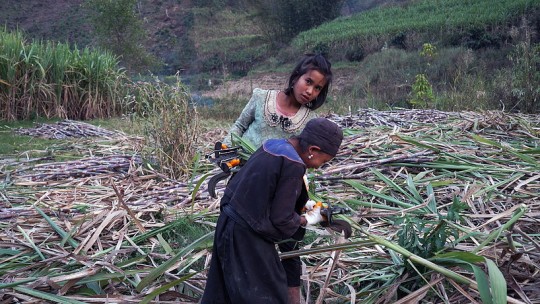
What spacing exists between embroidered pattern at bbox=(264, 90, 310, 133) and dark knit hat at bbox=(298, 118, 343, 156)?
0.89 metres

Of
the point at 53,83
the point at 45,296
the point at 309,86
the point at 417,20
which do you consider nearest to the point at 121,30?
the point at 53,83

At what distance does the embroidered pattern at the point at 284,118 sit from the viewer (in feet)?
10.3

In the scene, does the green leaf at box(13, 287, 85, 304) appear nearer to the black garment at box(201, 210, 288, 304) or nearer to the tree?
the black garment at box(201, 210, 288, 304)

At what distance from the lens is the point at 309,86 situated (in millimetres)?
2949

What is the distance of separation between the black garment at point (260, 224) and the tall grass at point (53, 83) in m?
7.39

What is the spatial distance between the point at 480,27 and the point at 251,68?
12312 mm

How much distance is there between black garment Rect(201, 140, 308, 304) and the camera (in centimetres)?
218

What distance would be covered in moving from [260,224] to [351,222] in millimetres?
670

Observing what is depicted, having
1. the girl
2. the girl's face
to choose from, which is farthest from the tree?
the girl's face

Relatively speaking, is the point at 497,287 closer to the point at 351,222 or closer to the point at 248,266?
the point at 351,222

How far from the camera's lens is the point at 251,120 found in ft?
11.0

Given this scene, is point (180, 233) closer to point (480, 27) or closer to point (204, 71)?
point (480, 27)

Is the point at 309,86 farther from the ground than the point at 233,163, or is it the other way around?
the point at 309,86

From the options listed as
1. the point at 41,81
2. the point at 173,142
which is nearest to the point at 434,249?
the point at 173,142
